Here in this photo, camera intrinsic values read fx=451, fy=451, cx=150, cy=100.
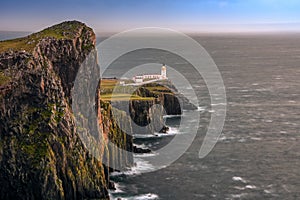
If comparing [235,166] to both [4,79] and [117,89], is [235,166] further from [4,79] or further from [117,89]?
[117,89]

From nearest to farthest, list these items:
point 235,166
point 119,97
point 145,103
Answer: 1. point 235,166
2. point 145,103
3. point 119,97

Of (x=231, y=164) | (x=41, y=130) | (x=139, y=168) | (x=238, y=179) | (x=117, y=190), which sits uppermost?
(x=41, y=130)

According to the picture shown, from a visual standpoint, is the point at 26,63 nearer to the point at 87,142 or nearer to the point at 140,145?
the point at 87,142

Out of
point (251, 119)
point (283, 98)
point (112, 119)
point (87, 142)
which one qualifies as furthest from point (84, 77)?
point (283, 98)

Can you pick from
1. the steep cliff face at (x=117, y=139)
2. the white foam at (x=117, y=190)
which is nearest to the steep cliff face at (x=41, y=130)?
the white foam at (x=117, y=190)

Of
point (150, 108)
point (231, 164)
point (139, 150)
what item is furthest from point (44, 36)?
point (150, 108)

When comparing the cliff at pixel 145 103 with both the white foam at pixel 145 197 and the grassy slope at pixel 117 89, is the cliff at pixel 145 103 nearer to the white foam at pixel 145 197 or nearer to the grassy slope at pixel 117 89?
the grassy slope at pixel 117 89
